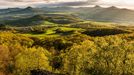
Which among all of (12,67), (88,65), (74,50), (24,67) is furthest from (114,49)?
(12,67)

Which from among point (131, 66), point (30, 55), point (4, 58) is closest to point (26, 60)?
point (30, 55)

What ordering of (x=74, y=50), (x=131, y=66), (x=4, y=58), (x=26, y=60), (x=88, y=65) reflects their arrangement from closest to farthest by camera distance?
(x=131, y=66)
(x=88, y=65)
(x=74, y=50)
(x=26, y=60)
(x=4, y=58)

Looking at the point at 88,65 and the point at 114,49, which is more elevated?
the point at 114,49

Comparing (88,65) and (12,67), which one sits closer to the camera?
(88,65)

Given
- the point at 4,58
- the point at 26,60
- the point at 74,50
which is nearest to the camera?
the point at 74,50

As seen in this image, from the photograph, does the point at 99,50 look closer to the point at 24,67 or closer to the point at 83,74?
the point at 83,74

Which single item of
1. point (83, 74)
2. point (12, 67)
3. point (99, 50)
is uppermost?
point (99, 50)

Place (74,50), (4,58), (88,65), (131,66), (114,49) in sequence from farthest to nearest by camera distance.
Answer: (4,58) < (74,50) < (88,65) < (114,49) < (131,66)

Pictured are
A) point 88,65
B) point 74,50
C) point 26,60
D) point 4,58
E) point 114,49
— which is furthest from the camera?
point 4,58

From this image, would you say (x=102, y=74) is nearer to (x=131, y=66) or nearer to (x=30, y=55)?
(x=131, y=66)
